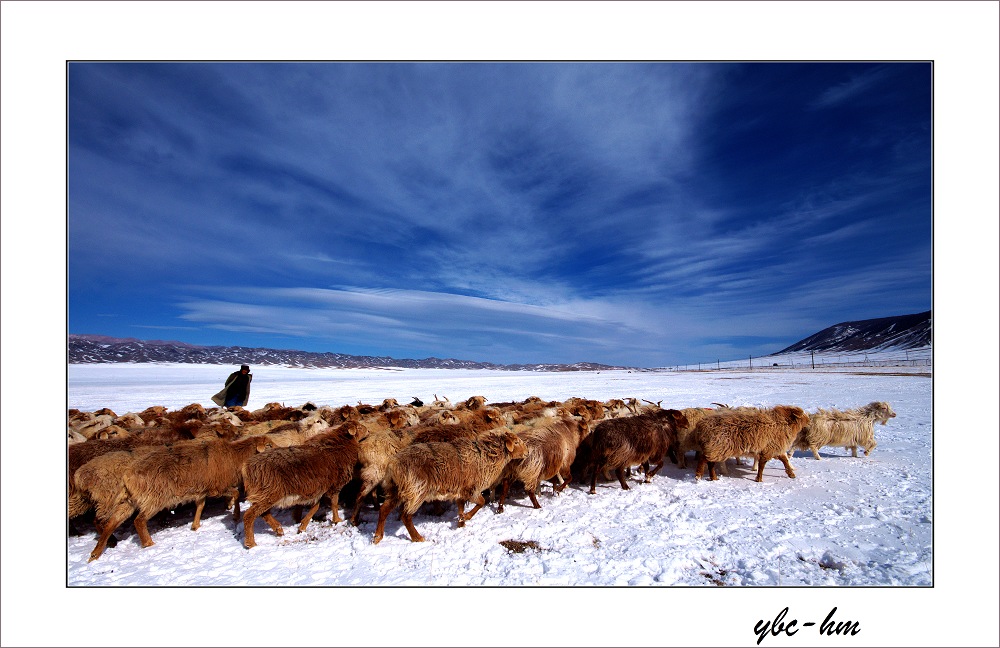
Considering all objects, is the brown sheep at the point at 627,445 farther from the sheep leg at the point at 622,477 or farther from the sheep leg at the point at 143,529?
the sheep leg at the point at 143,529

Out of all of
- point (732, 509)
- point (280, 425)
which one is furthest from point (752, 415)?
point (280, 425)

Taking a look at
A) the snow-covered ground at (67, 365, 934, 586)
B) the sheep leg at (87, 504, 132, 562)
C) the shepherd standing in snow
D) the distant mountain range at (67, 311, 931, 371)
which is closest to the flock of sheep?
the sheep leg at (87, 504, 132, 562)

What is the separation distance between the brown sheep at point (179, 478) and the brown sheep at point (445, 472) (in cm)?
247

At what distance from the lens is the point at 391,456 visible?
6.13 meters

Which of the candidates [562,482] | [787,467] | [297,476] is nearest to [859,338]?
[787,467]

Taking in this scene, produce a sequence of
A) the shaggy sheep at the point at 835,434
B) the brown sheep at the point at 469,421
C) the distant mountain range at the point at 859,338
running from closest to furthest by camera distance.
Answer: the brown sheep at the point at 469,421, the shaggy sheep at the point at 835,434, the distant mountain range at the point at 859,338

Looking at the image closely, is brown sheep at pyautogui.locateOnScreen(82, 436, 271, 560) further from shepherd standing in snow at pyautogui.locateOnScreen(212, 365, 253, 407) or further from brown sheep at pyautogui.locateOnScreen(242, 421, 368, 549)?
shepherd standing in snow at pyautogui.locateOnScreen(212, 365, 253, 407)

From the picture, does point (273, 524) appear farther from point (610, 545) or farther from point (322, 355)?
point (322, 355)

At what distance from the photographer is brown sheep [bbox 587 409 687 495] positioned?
25.0 feet

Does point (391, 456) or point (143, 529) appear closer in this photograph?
point (143, 529)

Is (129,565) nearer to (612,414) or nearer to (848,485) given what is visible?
(612,414)

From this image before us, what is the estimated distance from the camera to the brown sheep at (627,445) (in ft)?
25.0

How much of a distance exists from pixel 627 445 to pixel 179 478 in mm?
7062

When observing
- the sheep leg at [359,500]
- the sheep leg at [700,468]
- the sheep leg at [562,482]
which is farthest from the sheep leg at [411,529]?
the sheep leg at [700,468]
